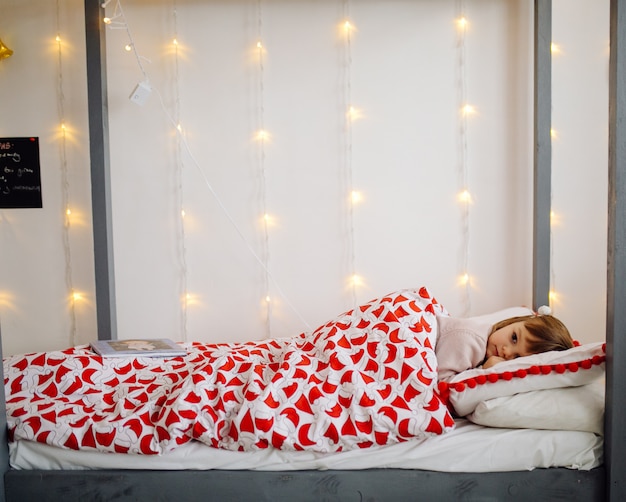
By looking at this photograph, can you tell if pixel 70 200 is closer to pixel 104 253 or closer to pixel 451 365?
pixel 104 253

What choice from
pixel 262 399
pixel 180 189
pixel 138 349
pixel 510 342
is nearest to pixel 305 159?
pixel 180 189

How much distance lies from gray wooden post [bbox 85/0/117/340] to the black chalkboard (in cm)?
38

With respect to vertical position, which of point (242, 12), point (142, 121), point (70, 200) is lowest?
point (70, 200)

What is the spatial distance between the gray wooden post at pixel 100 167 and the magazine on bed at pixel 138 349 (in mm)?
371

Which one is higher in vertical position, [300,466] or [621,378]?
[621,378]

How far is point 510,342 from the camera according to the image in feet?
5.92

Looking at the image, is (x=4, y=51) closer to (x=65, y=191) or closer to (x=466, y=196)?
(x=65, y=191)

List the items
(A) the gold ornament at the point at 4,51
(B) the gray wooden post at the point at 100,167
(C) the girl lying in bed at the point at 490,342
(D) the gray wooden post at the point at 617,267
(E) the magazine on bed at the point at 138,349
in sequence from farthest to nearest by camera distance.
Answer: (A) the gold ornament at the point at 4,51, (B) the gray wooden post at the point at 100,167, (E) the magazine on bed at the point at 138,349, (C) the girl lying in bed at the point at 490,342, (D) the gray wooden post at the point at 617,267

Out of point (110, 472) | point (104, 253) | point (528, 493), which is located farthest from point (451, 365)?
point (104, 253)

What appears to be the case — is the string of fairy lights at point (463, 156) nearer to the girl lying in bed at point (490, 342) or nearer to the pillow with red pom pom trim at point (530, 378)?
the girl lying in bed at point (490, 342)

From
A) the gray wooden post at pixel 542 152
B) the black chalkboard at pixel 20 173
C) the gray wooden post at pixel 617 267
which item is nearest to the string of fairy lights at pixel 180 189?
the black chalkboard at pixel 20 173

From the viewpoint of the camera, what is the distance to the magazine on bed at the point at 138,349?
199 centimetres

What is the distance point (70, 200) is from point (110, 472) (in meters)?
1.49

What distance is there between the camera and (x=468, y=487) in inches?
59.5
